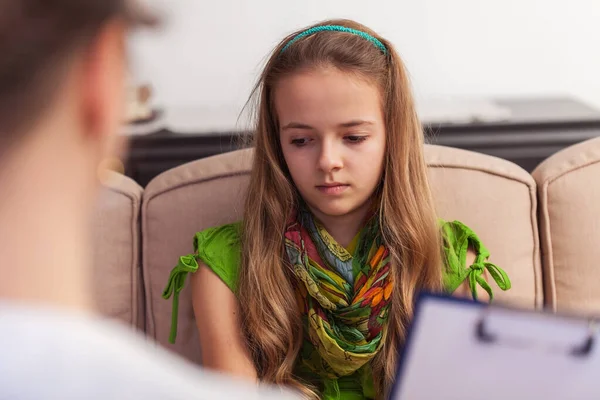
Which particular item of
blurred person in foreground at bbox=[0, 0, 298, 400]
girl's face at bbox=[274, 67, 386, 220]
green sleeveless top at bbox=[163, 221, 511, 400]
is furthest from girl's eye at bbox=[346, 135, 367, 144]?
blurred person in foreground at bbox=[0, 0, 298, 400]

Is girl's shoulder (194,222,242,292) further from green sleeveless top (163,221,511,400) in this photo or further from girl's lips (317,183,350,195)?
girl's lips (317,183,350,195)

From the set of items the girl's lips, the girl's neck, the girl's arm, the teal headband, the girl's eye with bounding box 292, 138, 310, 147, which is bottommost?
the girl's arm

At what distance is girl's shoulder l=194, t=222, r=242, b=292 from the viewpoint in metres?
1.39

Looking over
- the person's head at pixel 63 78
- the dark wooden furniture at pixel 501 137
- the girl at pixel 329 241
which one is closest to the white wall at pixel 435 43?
the dark wooden furniture at pixel 501 137

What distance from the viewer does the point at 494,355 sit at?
1.96 ft

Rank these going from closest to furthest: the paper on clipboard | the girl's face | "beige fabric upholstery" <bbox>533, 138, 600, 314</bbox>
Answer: the paper on clipboard < the girl's face < "beige fabric upholstery" <bbox>533, 138, 600, 314</bbox>

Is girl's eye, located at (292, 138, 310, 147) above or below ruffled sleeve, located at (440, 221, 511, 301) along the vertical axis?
above

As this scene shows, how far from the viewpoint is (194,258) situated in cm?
140

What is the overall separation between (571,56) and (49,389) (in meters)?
1.67

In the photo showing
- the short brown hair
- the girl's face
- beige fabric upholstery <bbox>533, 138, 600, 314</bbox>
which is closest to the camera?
the short brown hair

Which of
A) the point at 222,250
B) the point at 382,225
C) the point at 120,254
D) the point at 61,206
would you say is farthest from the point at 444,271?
the point at 61,206

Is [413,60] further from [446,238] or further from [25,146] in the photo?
[25,146]

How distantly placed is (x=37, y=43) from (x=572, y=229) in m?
1.31

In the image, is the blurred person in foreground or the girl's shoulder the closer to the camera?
the blurred person in foreground
